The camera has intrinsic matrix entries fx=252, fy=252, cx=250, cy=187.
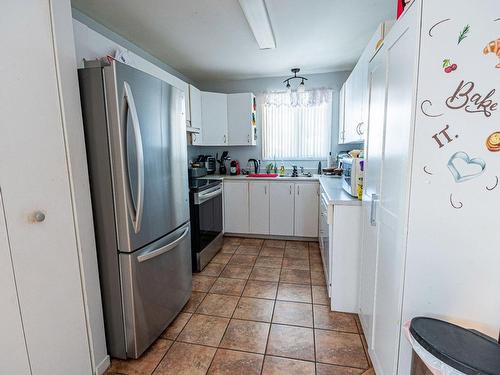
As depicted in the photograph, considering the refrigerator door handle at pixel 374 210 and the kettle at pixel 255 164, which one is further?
the kettle at pixel 255 164

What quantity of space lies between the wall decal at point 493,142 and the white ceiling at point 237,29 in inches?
64.6

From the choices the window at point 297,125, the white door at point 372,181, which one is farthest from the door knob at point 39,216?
the window at point 297,125

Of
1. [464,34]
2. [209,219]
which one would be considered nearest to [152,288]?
[209,219]

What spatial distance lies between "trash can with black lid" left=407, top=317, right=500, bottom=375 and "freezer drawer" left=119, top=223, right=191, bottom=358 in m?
1.41

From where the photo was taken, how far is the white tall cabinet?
1.02 m

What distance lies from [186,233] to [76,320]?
2.94ft

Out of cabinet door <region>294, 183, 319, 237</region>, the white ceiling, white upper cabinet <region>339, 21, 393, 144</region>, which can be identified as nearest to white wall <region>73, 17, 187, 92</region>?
the white ceiling

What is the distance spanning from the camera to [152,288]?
5.44 ft

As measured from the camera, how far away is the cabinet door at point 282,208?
359cm

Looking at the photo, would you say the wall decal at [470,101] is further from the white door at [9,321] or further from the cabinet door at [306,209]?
the cabinet door at [306,209]

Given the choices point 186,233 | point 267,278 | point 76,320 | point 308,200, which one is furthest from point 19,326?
point 308,200

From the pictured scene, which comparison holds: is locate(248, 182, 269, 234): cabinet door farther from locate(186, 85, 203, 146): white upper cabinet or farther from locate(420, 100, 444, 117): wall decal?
locate(420, 100, 444, 117): wall decal

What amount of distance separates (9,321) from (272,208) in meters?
2.97

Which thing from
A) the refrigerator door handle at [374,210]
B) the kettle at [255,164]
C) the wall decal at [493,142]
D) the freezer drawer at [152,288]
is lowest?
the freezer drawer at [152,288]
